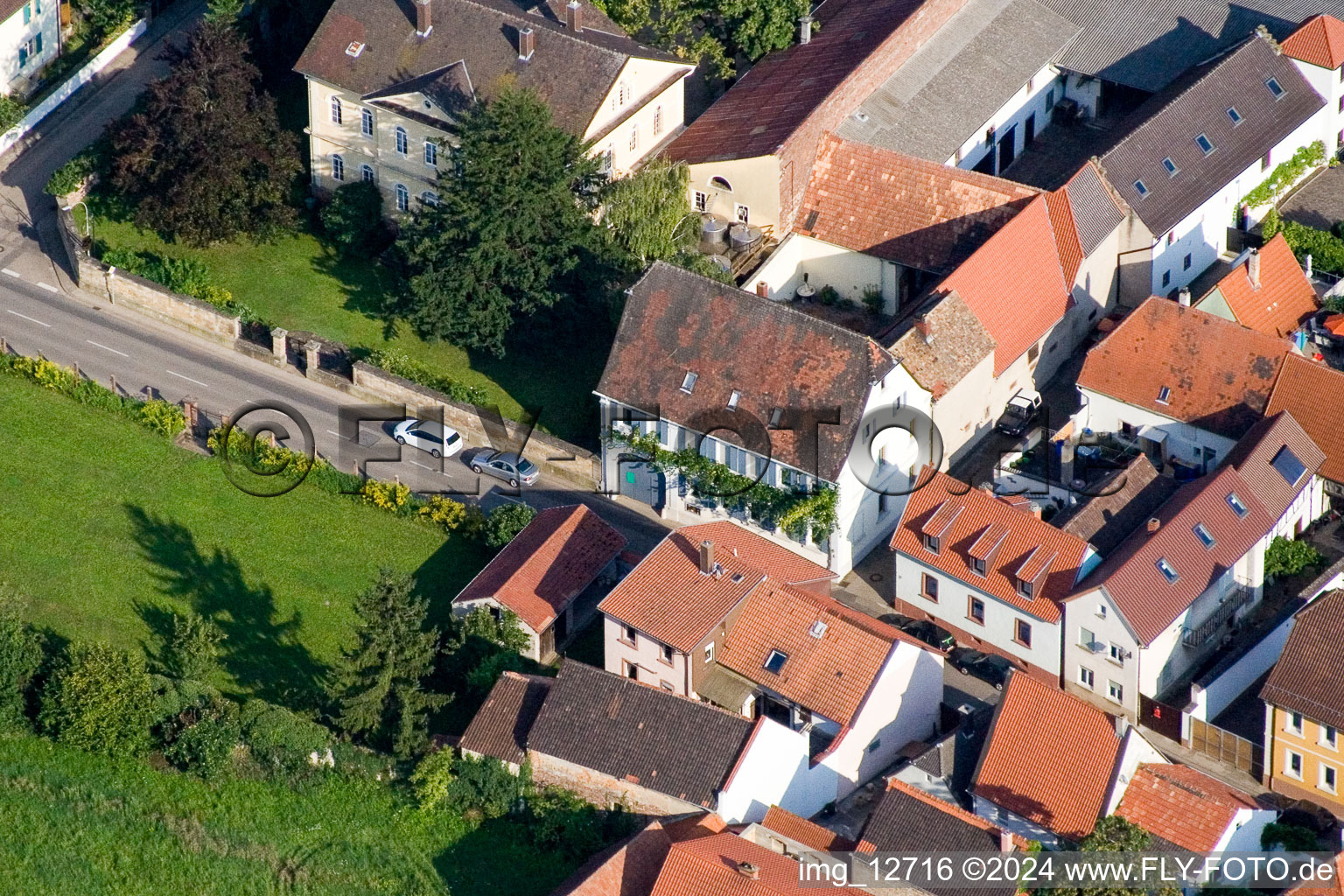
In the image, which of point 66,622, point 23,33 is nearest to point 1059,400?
point 66,622

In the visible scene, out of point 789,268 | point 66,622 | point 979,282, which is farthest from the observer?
point 789,268

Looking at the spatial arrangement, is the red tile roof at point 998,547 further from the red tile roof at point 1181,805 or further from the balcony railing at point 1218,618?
the red tile roof at point 1181,805

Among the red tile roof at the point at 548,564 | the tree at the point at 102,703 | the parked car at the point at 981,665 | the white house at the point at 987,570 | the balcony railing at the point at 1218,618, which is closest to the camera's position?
the tree at the point at 102,703

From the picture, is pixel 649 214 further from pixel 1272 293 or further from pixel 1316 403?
pixel 1316 403

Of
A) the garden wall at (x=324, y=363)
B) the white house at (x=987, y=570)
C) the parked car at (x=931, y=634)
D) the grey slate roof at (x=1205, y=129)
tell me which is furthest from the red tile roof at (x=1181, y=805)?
the grey slate roof at (x=1205, y=129)

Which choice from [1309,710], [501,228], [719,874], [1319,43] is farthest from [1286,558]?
[501,228]

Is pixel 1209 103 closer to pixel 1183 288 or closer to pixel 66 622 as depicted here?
pixel 1183 288

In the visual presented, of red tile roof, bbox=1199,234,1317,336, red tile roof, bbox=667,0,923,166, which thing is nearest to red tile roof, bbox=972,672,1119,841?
red tile roof, bbox=1199,234,1317,336
